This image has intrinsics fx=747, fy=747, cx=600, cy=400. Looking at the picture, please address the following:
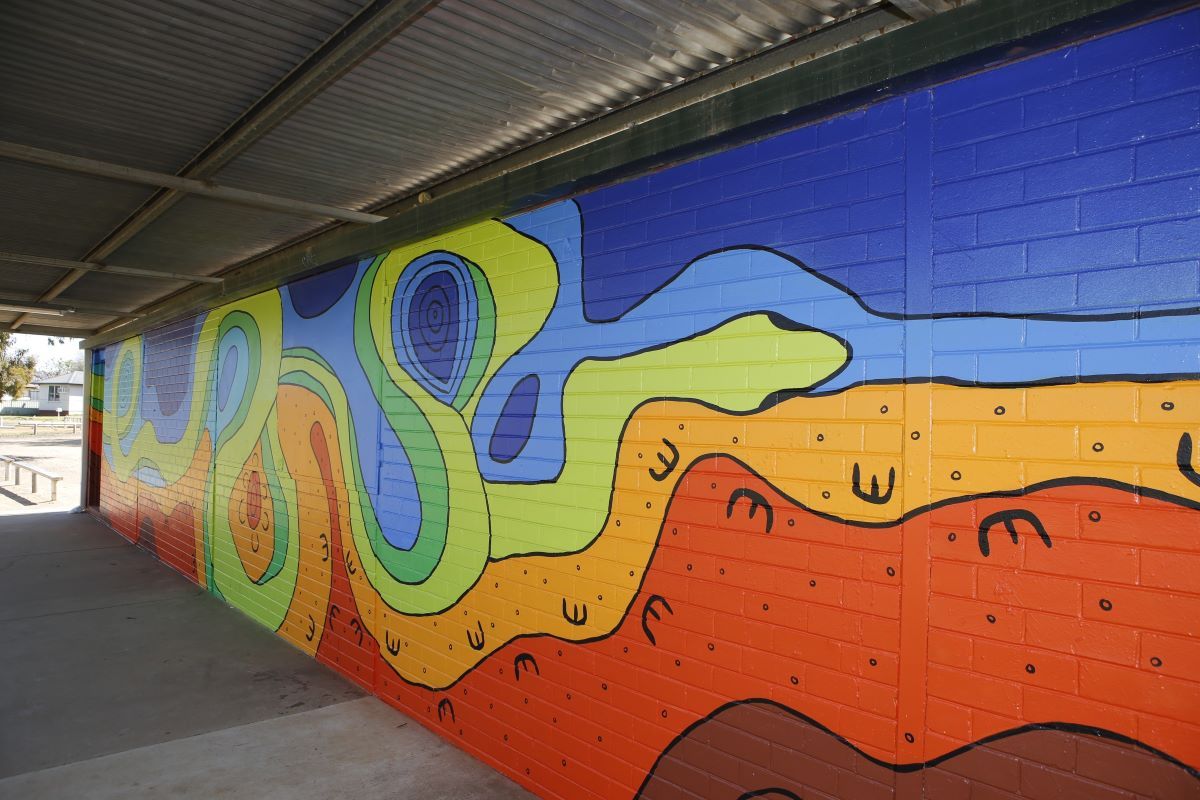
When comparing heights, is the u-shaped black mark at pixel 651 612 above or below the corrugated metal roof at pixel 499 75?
below

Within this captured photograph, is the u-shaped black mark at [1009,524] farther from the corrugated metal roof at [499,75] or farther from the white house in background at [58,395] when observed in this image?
the white house in background at [58,395]

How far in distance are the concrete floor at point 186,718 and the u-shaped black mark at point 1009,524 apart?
2737mm

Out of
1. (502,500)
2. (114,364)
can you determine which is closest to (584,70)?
(502,500)

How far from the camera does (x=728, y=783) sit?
10.0ft

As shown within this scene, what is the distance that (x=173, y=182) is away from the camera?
508 centimetres

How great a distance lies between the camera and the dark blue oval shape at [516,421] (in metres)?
4.12

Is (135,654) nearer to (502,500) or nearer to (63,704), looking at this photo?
(63,704)

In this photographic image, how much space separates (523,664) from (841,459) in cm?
223

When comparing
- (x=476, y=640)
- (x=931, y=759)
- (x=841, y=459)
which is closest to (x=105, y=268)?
(x=476, y=640)

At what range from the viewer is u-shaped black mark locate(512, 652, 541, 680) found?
4.00 m

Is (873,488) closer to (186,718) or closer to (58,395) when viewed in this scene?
(186,718)

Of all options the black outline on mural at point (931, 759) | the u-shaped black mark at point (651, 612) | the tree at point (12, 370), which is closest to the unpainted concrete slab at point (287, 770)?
the black outline on mural at point (931, 759)

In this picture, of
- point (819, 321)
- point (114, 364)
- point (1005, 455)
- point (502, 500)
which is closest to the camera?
point (1005, 455)

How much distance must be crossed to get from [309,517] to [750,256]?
15.6ft
